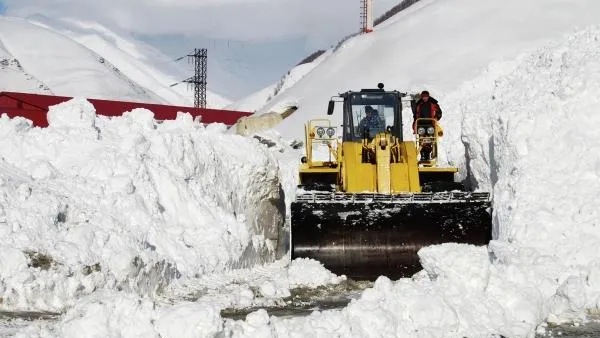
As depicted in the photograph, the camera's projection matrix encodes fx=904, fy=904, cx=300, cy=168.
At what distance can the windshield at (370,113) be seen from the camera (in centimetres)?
1537

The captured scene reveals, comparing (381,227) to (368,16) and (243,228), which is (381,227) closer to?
(243,228)

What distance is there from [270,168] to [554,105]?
19.4 feet

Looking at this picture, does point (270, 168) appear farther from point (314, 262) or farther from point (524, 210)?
point (524, 210)

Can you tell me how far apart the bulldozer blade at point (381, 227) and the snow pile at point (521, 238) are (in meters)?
0.63

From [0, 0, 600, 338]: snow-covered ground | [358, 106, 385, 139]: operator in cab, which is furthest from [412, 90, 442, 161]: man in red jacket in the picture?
[358, 106, 385, 139]: operator in cab

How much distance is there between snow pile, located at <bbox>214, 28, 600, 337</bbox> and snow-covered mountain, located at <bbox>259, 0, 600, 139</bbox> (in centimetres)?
1386

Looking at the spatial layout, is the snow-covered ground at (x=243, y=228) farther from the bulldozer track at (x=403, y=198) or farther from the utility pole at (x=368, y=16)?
the utility pole at (x=368, y=16)

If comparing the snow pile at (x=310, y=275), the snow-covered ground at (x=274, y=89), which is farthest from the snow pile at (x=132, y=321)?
the snow-covered ground at (x=274, y=89)

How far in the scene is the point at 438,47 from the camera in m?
34.4

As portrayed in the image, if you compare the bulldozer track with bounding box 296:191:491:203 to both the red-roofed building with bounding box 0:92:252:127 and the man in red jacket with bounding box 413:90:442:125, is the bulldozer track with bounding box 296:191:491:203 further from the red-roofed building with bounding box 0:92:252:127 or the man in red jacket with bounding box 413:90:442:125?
the red-roofed building with bounding box 0:92:252:127

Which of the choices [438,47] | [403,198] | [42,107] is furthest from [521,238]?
[42,107]

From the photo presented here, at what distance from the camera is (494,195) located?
509 inches

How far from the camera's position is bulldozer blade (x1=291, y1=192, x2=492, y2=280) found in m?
12.8

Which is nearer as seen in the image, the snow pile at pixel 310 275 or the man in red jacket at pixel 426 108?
the snow pile at pixel 310 275
